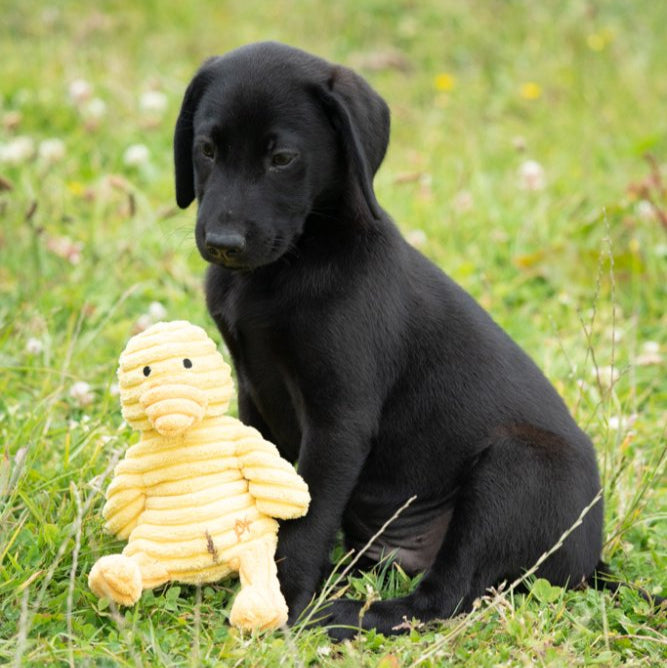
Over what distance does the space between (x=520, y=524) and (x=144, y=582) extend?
958 mm

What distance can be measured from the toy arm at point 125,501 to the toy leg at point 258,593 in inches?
11.1

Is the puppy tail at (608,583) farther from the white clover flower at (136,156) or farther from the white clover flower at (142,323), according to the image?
the white clover flower at (136,156)

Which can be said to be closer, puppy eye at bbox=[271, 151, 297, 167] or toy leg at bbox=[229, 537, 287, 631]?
toy leg at bbox=[229, 537, 287, 631]

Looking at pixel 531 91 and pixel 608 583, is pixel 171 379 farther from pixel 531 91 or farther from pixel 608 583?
pixel 531 91

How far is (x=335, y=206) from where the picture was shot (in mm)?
2846

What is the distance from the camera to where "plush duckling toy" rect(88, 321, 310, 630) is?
8.29 ft

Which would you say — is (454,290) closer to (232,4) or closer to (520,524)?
(520,524)

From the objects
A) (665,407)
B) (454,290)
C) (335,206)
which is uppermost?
(335,206)

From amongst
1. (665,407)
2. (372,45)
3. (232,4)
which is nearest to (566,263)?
(665,407)

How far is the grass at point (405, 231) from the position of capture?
104 inches

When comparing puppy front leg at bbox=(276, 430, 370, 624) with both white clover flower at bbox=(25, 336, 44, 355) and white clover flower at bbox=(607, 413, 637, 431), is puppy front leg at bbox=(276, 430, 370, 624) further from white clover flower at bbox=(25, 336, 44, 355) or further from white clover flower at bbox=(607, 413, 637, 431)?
white clover flower at bbox=(25, 336, 44, 355)

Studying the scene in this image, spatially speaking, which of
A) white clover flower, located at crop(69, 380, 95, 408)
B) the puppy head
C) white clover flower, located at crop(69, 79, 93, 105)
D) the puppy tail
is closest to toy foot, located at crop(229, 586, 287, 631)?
the puppy head

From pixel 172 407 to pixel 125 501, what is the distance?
1.03 ft

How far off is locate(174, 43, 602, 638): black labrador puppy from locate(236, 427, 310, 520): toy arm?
10 cm
